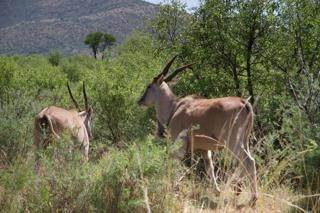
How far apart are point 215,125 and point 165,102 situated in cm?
185

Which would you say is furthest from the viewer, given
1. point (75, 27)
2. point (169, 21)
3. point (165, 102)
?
point (75, 27)

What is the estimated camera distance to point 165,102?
845 cm

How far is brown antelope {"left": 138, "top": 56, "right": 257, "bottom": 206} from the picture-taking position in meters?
6.26

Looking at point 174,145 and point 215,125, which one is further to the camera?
point 215,125

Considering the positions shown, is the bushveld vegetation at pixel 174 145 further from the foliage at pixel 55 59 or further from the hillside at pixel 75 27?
the hillside at pixel 75 27

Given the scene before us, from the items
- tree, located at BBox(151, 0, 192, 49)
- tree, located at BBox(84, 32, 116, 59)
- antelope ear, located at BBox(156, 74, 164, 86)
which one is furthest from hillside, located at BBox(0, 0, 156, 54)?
antelope ear, located at BBox(156, 74, 164, 86)

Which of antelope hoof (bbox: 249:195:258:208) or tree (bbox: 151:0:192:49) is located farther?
tree (bbox: 151:0:192:49)

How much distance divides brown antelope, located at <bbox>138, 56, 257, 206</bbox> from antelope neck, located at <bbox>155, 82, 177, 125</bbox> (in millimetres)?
16

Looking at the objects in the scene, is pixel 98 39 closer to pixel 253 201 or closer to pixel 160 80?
pixel 160 80

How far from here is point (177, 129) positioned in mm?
7457

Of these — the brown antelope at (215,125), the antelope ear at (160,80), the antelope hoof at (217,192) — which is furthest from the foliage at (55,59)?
the antelope hoof at (217,192)

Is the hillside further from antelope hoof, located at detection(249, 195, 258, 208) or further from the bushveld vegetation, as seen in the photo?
antelope hoof, located at detection(249, 195, 258, 208)

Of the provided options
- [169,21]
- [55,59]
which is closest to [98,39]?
[55,59]

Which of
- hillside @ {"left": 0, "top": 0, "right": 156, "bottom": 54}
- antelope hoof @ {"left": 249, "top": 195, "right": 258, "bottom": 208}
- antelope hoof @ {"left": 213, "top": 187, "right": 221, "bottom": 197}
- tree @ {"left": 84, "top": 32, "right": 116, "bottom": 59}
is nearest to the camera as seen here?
antelope hoof @ {"left": 213, "top": 187, "right": 221, "bottom": 197}
